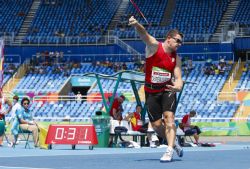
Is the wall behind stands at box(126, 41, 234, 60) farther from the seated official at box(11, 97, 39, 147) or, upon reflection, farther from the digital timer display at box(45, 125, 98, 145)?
the digital timer display at box(45, 125, 98, 145)

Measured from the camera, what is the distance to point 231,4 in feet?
186

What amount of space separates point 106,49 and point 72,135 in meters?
32.5

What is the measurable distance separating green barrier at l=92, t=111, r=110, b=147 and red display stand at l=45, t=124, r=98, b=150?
2107 millimetres

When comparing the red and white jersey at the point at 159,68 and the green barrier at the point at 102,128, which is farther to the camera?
the green barrier at the point at 102,128

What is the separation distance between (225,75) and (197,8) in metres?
9.69

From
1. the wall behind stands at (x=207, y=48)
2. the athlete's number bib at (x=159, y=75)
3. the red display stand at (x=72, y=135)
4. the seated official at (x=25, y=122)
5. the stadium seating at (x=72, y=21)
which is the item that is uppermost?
the stadium seating at (x=72, y=21)

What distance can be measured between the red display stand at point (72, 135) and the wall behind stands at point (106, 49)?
1201 inches

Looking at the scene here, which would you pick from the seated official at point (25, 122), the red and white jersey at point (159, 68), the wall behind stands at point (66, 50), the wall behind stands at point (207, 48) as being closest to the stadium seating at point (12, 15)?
the wall behind stands at point (66, 50)

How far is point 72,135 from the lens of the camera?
22.1 meters

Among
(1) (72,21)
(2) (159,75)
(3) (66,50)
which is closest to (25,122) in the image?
(2) (159,75)

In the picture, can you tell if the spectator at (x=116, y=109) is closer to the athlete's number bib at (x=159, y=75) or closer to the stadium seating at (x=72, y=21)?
the athlete's number bib at (x=159, y=75)

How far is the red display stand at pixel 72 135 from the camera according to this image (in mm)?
21859

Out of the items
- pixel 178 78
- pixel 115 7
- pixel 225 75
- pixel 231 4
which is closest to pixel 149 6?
pixel 115 7

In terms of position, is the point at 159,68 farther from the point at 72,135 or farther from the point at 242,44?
the point at 242,44
